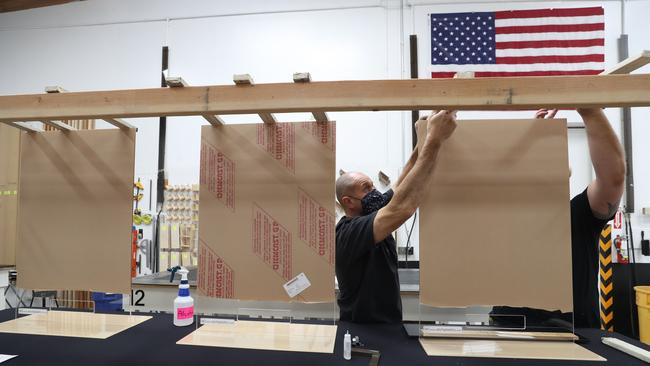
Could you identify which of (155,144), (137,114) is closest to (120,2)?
(155,144)

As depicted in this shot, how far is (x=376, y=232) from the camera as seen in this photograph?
4.89ft

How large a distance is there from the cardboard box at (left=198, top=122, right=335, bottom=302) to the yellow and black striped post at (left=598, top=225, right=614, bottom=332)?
3257 mm

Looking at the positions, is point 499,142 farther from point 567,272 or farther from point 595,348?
point 595,348

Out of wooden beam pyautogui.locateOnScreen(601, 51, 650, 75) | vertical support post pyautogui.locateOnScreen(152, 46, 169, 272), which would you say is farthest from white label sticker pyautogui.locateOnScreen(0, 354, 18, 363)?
vertical support post pyautogui.locateOnScreen(152, 46, 169, 272)

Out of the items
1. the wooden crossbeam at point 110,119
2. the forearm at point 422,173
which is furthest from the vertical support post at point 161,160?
the forearm at point 422,173

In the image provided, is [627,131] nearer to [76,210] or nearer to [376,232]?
[376,232]

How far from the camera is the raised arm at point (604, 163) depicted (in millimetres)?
→ 1332

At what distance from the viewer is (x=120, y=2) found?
14.4ft

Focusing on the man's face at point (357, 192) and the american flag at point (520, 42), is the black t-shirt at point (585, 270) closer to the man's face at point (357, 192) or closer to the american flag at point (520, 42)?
the man's face at point (357, 192)

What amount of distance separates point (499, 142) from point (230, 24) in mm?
3688

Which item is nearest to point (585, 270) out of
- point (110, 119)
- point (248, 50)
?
point (110, 119)

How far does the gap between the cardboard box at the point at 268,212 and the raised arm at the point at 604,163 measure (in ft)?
3.06

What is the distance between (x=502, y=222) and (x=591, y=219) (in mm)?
546

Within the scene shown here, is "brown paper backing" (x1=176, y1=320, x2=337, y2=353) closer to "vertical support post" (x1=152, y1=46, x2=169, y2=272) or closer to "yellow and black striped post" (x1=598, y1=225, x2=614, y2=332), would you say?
"vertical support post" (x1=152, y1=46, x2=169, y2=272)
